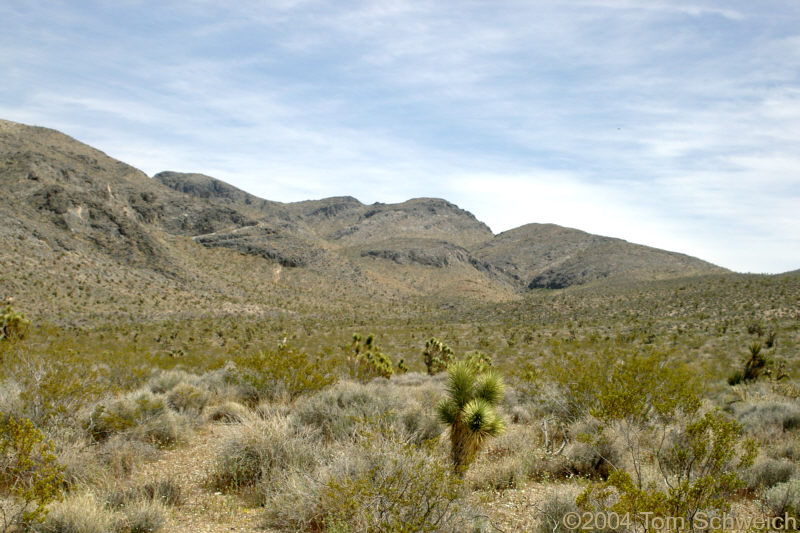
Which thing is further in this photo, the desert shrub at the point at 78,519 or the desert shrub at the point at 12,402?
the desert shrub at the point at 12,402

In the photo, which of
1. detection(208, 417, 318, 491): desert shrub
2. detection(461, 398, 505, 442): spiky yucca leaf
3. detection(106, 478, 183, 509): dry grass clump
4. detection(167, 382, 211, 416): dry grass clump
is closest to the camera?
detection(106, 478, 183, 509): dry grass clump

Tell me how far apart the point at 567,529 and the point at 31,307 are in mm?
42853

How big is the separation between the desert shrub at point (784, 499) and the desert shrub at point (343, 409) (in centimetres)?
575

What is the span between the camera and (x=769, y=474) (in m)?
7.24

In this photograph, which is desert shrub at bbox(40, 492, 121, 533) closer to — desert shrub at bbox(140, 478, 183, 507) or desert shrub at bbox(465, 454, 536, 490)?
desert shrub at bbox(140, 478, 183, 507)

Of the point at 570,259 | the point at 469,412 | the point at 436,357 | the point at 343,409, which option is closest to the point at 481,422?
the point at 469,412

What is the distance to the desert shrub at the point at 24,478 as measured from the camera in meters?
4.54

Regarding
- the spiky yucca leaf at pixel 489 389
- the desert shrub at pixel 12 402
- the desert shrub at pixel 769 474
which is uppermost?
the spiky yucca leaf at pixel 489 389

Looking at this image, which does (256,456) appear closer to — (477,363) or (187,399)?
(187,399)

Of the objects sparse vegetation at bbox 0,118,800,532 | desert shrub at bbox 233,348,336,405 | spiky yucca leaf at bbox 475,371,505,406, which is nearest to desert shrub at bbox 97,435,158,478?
sparse vegetation at bbox 0,118,800,532

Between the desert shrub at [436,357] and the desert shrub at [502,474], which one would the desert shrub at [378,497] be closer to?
the desert shrub at [502,474]

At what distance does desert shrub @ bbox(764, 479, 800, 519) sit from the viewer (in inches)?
240

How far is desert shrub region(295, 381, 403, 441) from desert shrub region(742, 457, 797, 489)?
6.01m

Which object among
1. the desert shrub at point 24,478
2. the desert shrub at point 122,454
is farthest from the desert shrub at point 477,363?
the desert shrub at point 24,478
